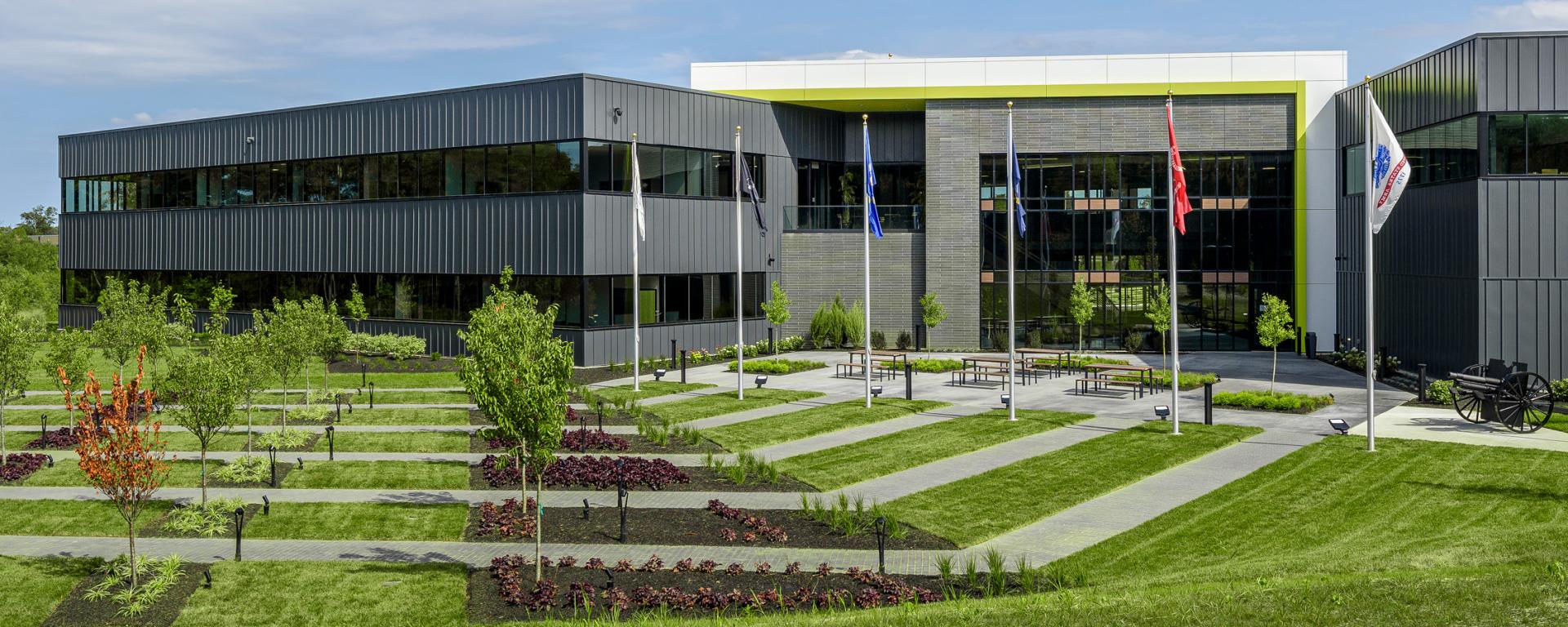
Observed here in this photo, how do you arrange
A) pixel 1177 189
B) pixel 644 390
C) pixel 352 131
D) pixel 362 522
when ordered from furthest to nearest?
pixel 352 131 → pixel 644 390 → pixel 1177 189 → pixel 362 522

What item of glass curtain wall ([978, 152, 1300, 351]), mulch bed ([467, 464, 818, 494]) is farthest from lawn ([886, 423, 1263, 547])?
glass curtain wall ([978, 152, 1300, 351])

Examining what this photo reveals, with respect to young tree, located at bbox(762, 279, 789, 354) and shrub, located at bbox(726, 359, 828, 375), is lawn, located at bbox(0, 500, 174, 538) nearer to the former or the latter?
shrub, located at bbox(726, 359, 828, 375)

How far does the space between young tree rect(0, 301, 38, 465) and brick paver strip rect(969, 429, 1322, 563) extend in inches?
756

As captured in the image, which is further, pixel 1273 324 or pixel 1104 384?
pixel 1104 384

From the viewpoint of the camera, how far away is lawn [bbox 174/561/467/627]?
15.0m

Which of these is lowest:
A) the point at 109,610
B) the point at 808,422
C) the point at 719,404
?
the point at 109,610

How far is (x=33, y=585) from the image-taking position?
54.6 feet

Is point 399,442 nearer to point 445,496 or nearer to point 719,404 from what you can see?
point 445,496

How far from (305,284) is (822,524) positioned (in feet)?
121

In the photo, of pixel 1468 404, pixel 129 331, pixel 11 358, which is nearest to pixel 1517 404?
pixel 1468 404

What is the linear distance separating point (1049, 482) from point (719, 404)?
1252 centimetres

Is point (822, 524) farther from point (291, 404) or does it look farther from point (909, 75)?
point (909, 75)

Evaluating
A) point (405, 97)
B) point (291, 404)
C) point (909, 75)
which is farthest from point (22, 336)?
point (909, 75)

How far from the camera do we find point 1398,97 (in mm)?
37875
